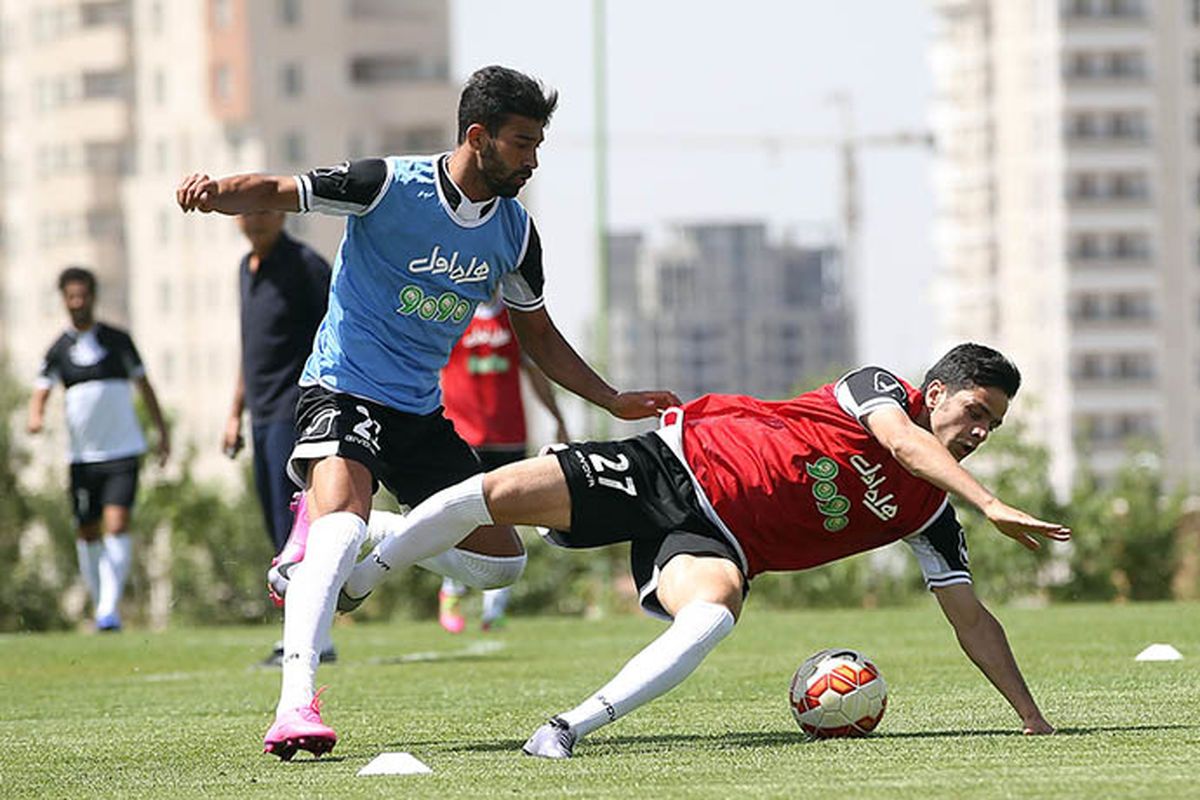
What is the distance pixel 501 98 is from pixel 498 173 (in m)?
0.25

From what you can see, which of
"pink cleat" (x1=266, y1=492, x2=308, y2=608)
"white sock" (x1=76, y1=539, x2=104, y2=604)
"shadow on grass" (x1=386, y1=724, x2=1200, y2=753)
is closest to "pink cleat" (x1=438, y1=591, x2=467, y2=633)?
"white sock" (x1=76, y1=539, x2=104, y2=604)

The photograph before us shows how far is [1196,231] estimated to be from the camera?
370 ft

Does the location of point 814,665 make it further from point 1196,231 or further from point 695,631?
point 1196,231

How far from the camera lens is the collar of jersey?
8.49m

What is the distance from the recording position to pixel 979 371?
786cm

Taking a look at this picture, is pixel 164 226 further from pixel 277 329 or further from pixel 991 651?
pixel 991 651

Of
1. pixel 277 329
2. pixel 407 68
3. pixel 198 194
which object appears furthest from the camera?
pixel 407 68

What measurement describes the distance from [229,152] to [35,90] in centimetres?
1272

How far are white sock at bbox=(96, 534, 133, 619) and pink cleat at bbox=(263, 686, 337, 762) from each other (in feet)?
31.4

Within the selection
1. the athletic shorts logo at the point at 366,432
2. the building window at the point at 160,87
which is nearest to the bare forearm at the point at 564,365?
the athletic shorts logo at the point at 366,432

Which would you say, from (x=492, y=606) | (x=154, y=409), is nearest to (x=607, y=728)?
(x=492, y=606)

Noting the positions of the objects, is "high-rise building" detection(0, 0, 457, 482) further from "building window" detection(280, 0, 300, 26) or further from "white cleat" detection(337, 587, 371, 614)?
"white cleat" detection(337, 587, 371, 614)

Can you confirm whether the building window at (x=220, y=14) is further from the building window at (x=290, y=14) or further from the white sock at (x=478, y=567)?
the white sock at (x=478, y=567)

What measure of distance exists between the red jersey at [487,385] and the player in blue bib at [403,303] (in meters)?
6.19
